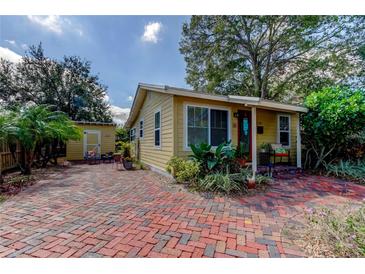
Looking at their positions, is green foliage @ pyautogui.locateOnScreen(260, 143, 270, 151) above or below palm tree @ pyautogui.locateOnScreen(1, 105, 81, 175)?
below

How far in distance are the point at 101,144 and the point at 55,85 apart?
978 cm

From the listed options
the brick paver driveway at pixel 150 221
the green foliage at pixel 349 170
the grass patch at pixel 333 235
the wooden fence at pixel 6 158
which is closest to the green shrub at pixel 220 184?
the brick paver driveway at pixel 150 221

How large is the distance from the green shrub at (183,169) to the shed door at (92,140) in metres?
9.91

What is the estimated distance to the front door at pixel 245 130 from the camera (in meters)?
7.24

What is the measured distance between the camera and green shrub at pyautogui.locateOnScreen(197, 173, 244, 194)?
4656 mm

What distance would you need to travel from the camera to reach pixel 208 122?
660 centimetres

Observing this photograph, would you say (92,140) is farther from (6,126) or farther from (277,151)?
(277,151)

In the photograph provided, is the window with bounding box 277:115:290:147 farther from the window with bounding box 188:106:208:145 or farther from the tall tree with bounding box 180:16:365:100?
the tall tree with bounding box 180:16:365:100

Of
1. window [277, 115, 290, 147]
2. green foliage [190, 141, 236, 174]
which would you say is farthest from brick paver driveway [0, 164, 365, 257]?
window [277, 115, 290, 147]

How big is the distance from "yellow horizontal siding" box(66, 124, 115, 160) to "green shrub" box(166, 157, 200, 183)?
32.7ft

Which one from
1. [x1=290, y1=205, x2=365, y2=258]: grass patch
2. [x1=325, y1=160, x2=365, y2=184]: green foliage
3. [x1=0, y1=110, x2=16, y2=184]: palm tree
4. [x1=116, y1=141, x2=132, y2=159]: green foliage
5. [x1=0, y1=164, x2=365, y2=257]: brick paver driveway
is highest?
[x1=0, y1=110, x2=16, y2=184]: palm tree
